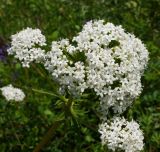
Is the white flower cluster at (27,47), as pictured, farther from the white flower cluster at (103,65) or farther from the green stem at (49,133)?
the green stem at (49,133)

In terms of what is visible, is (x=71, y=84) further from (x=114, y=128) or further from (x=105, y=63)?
(x=114, y=128)

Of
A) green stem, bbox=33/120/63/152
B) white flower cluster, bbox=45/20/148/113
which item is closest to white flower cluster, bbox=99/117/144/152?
white flower cluster, bbox=45/20/148/113

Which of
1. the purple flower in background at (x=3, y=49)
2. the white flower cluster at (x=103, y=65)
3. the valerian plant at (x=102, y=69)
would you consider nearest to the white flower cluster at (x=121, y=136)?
the valerian plant at (x=102, y=69)

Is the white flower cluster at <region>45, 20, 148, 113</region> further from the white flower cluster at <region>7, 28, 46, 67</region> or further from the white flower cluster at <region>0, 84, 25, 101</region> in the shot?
the white flower cluster at <region>0, 84, 25, 101</region>

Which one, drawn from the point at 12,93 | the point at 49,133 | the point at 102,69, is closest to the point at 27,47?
the point at 102,69

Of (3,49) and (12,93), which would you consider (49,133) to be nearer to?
(12,93)
